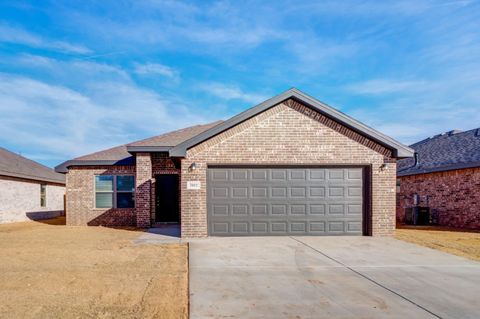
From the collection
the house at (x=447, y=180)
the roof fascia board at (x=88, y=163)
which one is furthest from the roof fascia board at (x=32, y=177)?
the house at (x=447, y=180)

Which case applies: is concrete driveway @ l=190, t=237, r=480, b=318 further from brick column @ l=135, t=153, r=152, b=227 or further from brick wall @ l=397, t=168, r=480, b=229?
brick wall @ l=397, t=168, r=480, b=229

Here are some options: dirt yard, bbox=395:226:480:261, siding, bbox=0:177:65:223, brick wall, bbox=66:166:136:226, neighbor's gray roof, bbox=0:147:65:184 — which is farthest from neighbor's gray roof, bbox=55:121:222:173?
dirt yard, bbox=395:226:480:261

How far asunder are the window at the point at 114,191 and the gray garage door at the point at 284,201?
20.6 feet

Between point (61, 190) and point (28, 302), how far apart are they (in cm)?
2393

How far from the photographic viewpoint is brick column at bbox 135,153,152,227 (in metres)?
15.2

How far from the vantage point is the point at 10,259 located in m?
8.58

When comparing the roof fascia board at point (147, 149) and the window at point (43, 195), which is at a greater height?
the roof fascia board at point (147, 149)

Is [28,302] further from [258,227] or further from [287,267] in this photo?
[258,227]

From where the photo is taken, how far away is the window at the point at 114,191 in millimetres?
16422

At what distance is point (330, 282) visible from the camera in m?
6.42

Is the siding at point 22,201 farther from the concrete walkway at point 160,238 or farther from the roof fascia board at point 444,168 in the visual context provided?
the roof fascia board at point 444,168

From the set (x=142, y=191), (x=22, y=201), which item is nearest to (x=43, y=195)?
(x=22, y=201)

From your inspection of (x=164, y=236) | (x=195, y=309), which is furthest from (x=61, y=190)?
(x=195, y=309)

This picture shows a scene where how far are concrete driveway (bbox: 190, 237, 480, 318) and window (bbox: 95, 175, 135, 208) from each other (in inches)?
298
